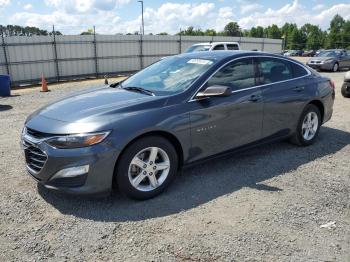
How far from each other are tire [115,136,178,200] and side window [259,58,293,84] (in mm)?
1950

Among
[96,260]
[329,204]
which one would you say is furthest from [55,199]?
[329,204]

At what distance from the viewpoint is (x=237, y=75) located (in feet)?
15.8

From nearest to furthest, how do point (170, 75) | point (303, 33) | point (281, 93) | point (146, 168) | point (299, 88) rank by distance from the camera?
point (146, 168)
point (170, 75)
point (281, 93)
point (299, 88)
point (303, 33)

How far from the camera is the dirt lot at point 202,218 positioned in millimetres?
3115

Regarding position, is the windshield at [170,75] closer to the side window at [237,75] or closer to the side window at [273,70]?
the side window at [237,75]

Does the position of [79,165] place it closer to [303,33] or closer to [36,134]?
[36,134]

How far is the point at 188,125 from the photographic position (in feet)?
13.7

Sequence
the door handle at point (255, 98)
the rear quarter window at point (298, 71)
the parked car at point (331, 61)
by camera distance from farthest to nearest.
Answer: the parked car at point (331, 61) < the rear quarter window at point (298, 71) < the door handle at point (255, 98)

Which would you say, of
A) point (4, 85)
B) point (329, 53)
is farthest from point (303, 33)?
point (4, 85)

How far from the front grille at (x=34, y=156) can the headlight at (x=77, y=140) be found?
0.22 metres

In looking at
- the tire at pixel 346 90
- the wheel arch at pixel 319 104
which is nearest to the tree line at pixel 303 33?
the tire at pixel 346 90

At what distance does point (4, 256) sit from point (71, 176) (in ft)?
3.01

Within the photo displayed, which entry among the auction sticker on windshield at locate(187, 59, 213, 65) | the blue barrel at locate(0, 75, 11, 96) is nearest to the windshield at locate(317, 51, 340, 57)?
the blue barrel at locate(0, 75, 11, 96)

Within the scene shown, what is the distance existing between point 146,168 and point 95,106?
92cm
